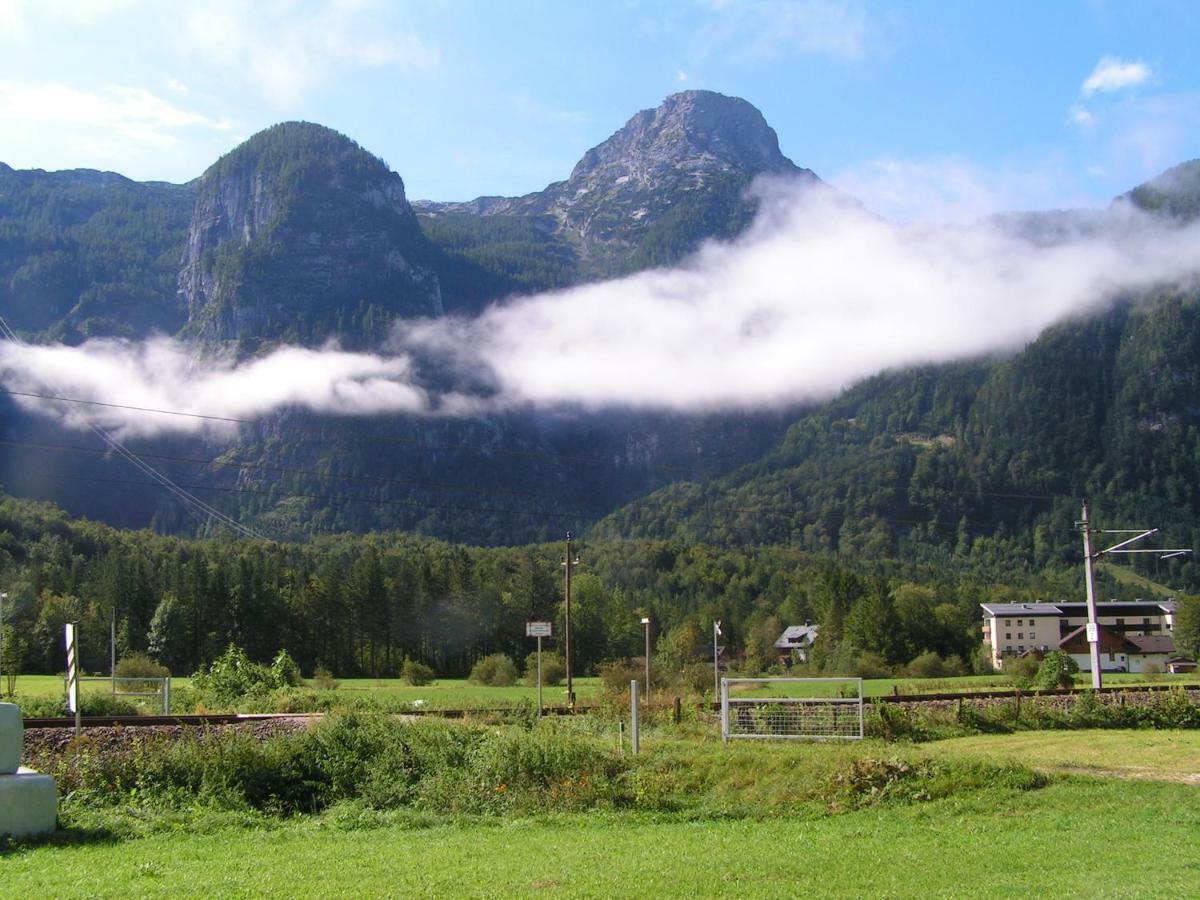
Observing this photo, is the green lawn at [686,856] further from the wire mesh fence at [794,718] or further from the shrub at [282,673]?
the shrub at [282,673]

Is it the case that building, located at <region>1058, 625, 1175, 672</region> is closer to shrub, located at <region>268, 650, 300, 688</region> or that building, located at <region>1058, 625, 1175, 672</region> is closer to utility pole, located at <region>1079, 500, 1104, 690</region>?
utility pole, located at <region>1079, 500, 1104, 690</region>

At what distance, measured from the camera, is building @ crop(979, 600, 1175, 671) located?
11581cm

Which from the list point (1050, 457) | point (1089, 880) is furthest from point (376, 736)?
point (1050, 457)

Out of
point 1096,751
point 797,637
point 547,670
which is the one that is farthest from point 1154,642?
point 1096,751

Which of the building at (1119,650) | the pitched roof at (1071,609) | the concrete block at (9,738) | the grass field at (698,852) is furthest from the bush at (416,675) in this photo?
the pitched roof at (1071,609)

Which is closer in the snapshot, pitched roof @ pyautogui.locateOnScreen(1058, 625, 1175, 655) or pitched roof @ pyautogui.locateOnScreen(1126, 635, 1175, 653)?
pitched roof @ pyautogui.locateOnScreen(1058, 625, 1175, 655)

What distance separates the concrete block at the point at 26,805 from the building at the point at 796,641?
91683 millimetres

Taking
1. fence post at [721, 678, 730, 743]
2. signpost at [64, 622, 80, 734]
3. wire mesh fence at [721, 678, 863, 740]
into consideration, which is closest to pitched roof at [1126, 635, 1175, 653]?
wire mesh fence at [721, 678, 863, 740]

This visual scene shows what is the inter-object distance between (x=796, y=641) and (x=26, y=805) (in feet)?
347

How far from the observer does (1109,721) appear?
29.7 m

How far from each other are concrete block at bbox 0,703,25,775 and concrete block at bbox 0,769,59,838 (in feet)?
0.74

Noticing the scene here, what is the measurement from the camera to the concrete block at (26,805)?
1442 centimetres

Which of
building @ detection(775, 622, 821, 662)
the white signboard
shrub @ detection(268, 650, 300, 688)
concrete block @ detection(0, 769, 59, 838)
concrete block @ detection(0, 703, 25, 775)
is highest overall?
the white signboard

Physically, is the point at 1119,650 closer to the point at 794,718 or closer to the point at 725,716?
the point at 794,718
